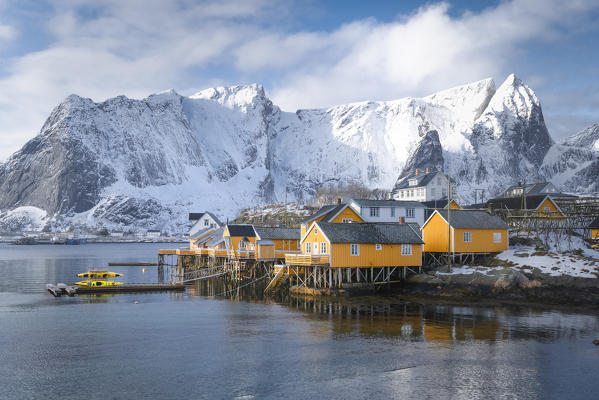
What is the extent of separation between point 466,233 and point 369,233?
37.0 feet

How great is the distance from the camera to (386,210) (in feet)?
232

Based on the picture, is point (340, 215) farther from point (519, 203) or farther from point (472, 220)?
point (519, 203)

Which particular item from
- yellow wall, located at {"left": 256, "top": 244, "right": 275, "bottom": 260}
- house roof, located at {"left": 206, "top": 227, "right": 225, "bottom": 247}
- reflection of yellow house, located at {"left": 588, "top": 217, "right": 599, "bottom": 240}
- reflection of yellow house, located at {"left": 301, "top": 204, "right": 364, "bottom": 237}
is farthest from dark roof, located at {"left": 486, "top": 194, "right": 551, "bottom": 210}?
house roof, located at {"left": 206, "top": 227, "right": 225, "bottom": 247}

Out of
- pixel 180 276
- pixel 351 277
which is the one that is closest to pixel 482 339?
pixel 351 277

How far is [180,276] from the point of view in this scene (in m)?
81.7

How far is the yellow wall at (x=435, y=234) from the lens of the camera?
58741 millimetres

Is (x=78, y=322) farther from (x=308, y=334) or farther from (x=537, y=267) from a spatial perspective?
(x=537, y=267)

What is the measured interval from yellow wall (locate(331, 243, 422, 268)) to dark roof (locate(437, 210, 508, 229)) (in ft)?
17.4

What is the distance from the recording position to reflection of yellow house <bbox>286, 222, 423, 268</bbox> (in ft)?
170

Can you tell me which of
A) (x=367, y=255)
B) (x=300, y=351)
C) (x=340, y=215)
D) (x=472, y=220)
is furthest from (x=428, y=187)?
(x=300, y=351)

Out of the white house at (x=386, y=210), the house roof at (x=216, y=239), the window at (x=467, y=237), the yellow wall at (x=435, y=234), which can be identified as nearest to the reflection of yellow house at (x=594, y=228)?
the window at (x=467, y=237)

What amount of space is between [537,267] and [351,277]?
17.3 metres

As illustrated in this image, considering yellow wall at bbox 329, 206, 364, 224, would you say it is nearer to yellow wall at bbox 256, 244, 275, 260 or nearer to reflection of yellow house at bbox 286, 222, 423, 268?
yellow wall at bbox 256, 244, 275, 260

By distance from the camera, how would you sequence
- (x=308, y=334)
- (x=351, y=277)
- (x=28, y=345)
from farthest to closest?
(x=351, y=277)
(x=308, y=334)
(x=28, y=345)
